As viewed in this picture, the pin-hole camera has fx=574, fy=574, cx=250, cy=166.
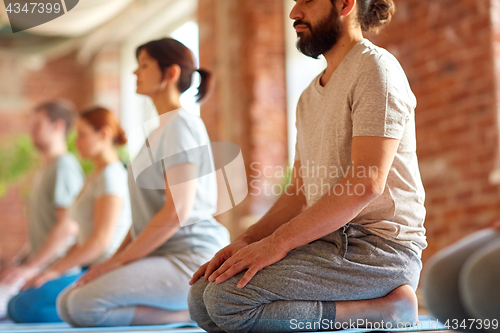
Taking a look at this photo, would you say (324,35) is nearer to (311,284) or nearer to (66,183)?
(311,284)

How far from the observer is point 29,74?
6.96m

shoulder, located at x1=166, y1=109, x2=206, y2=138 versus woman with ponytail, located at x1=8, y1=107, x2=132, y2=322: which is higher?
shoulder, located at x1=166, y1=109, x2=206, y2=138

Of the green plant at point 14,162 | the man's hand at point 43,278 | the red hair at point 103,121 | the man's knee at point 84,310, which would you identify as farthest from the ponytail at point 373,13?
the green plant at point 14,162

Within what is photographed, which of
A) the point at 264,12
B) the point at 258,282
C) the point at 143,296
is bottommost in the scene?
the point at 143,296

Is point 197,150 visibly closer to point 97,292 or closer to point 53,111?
point 97,292

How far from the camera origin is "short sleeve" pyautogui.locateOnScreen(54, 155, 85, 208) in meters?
2.98

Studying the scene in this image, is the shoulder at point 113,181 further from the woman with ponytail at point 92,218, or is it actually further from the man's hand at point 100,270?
the man's hand at point 100,270

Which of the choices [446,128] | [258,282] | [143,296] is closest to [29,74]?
[446,128]

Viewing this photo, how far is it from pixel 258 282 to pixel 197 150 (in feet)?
2.31

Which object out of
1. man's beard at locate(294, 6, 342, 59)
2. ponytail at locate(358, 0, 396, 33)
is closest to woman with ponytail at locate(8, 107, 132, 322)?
man's beard at locate(294, 6, 342, 59)

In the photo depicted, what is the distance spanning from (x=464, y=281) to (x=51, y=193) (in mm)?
2370

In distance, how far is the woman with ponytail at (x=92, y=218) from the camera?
2.36 m

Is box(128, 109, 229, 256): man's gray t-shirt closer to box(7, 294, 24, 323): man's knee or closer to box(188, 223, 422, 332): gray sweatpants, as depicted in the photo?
box(188, 223, 422, 332): gray sweatpants

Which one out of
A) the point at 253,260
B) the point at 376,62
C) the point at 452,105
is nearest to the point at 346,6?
the point at 376,62
